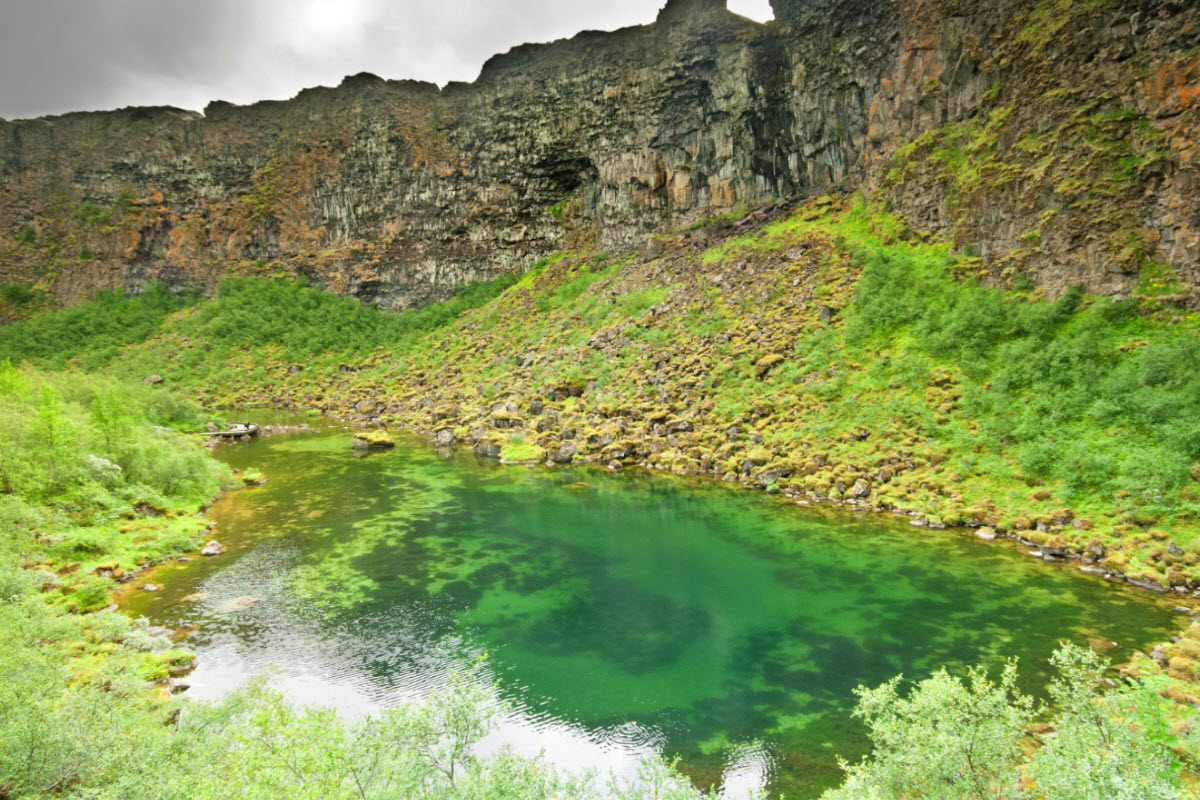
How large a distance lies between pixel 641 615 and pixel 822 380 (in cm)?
1821

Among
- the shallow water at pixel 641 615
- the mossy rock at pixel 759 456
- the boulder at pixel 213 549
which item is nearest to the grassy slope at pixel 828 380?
the mossy rock at pixel 759 456

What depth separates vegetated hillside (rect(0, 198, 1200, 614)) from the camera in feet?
60.1

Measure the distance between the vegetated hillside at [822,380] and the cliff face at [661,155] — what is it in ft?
11.0

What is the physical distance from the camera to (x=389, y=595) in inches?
656

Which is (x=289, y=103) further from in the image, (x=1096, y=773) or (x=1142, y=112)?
(x=1096, y=773)

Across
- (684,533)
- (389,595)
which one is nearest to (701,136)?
(684,533)

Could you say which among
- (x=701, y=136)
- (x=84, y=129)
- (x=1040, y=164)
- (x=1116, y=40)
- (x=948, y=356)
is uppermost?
(x=84, y=129)

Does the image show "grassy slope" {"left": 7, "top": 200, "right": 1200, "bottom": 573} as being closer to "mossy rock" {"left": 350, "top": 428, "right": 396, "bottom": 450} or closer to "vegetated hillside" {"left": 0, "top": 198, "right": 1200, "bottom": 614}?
"vegetated hillside" {"left": 0, "top": 198, "right": 1200, "bottom": 614}

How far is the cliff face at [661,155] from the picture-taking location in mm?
24438

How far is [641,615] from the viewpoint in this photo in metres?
15.5

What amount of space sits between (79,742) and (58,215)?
311 ft

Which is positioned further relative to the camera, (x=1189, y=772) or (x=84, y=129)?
(x=84, y=129)

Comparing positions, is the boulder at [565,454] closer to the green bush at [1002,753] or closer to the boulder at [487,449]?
the boulder at [487,449]

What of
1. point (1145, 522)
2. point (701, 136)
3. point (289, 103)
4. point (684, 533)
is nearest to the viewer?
point (1145, 522)
